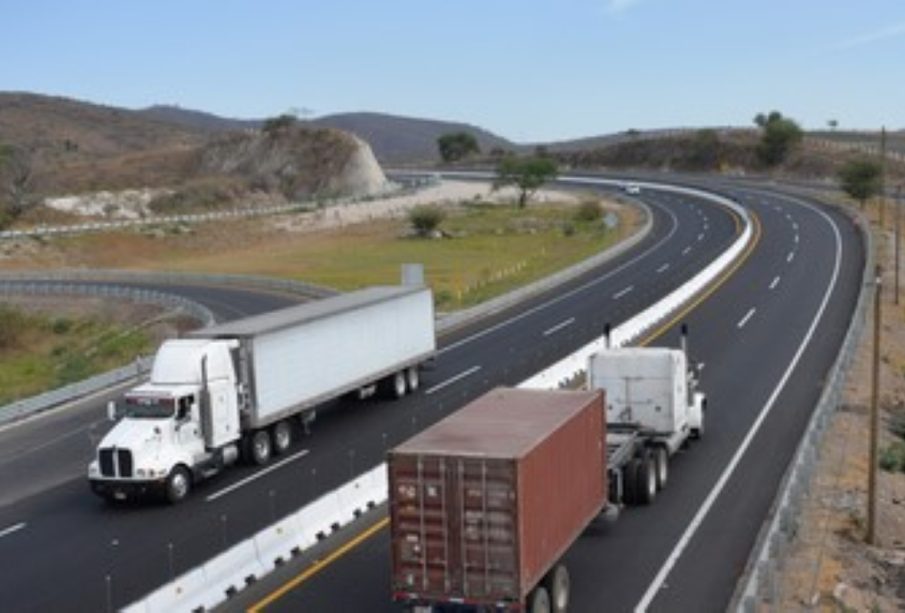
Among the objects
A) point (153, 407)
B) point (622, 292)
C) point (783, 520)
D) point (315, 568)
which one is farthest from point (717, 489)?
point (622, 292)

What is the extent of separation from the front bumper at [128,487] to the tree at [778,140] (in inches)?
5347

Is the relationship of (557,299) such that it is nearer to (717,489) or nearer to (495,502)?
(717,489)

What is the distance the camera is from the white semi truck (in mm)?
26000

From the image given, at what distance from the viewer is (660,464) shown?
2534cm

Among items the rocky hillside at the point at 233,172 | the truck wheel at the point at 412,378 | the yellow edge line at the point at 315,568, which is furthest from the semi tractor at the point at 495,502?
the rocky hillside at the point at 233,172

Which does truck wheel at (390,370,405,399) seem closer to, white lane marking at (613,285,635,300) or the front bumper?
the front bumper

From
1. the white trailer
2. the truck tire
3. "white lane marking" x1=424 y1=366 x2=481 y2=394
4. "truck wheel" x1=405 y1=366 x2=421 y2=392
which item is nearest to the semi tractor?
the truck tire

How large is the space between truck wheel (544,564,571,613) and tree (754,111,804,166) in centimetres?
14024

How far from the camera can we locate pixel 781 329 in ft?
153

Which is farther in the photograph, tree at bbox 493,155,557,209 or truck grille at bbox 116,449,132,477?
tree at bbox 493,155,557,209

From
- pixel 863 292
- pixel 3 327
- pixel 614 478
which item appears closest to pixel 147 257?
pixel 3 327

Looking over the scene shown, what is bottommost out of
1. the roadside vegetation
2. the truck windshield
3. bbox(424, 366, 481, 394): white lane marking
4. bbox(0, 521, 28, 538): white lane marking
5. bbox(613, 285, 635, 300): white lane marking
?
the roadside vegetation

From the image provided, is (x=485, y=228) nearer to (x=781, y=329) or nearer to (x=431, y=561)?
(x=781, y=329)

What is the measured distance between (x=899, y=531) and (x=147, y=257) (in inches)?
3488
